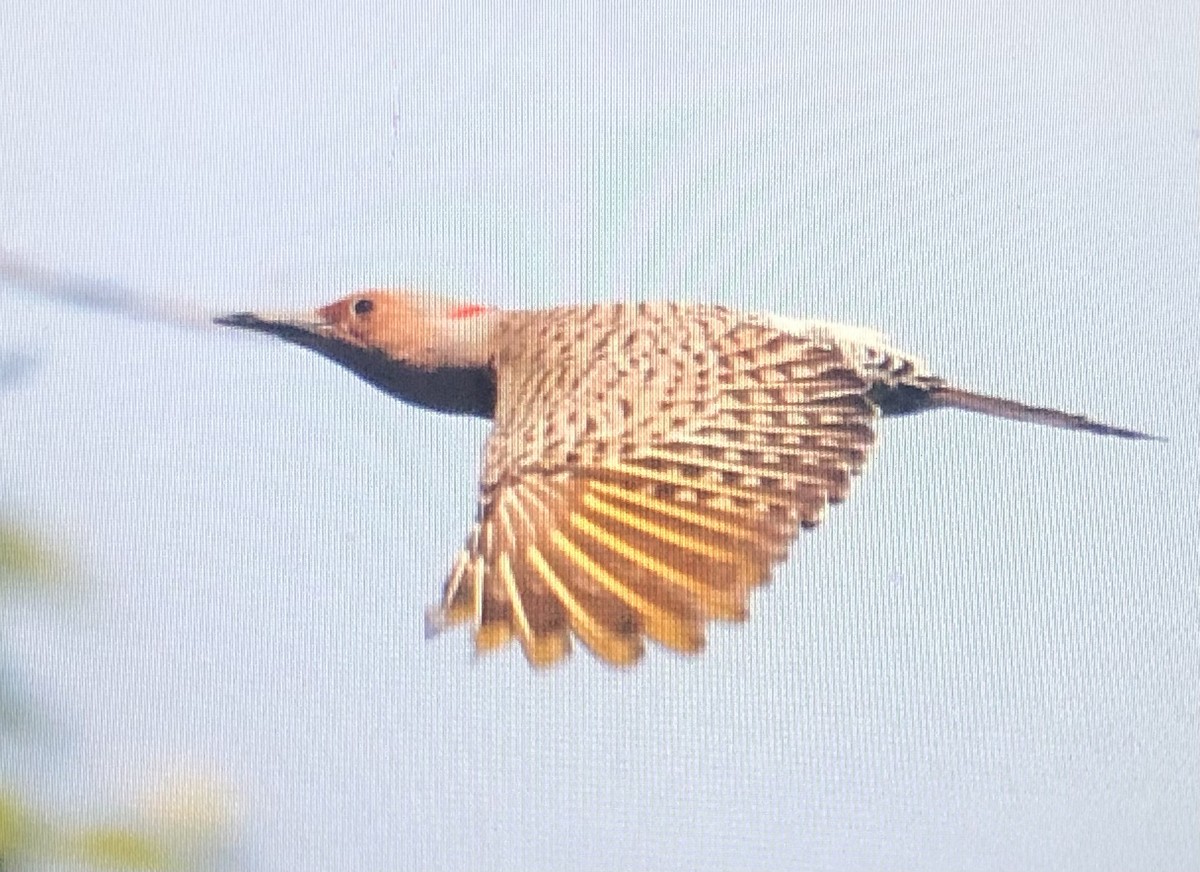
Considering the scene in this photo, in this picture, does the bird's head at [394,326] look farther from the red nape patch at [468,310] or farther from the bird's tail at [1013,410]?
the bird's tail at [1013,410]

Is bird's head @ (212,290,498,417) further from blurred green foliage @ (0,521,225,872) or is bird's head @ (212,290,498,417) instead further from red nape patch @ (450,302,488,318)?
blurred green foliage @ (0,521,225,872)

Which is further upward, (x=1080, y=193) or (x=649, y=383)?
(x=1080, y=193)

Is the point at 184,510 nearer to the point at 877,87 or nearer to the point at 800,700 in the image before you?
the point at 800,700

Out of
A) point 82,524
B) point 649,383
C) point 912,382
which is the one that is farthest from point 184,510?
point 912,382

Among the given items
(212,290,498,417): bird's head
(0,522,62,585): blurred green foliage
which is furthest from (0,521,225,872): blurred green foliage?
(212,290,498,417): bird's head

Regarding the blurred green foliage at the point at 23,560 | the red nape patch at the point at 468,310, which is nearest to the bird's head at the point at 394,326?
the red nape patch at the point at 468,310

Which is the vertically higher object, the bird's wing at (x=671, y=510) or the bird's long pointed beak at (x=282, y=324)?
the bird's long pointed beak at (x=282, y=324)

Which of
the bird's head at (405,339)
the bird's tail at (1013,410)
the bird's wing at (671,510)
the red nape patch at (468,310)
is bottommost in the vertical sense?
the bird's wing at (671,510)
